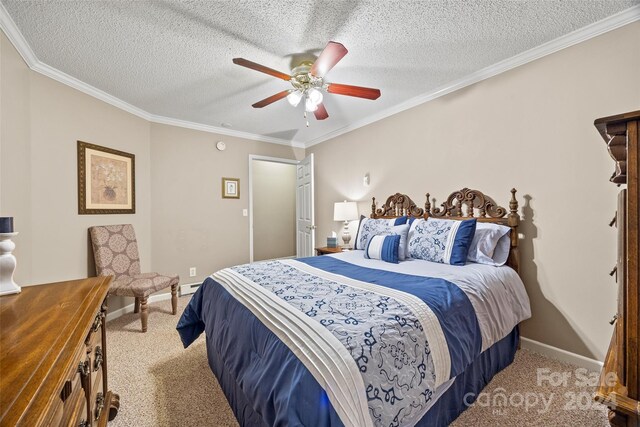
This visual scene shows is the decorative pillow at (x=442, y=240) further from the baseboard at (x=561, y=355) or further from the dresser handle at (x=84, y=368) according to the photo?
the dresser handle at (x=84, y=368)

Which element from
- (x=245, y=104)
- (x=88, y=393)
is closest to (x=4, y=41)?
(x=245, y=104)

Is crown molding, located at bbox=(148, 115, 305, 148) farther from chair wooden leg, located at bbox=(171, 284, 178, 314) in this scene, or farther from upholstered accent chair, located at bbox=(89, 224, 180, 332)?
chair wooden leg, located at bbox=(171, 284, 178, 314)

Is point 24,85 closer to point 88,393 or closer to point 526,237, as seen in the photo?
point 88,393

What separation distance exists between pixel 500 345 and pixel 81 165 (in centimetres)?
409

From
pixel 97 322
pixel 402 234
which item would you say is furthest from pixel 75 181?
pixel 402 234

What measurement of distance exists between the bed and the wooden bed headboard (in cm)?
2

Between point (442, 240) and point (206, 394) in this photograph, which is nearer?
point (206, 394)

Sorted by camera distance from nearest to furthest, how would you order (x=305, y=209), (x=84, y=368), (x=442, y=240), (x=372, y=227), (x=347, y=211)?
(x=84, y=368) < (x=442, y=240) < (x=372, y=227) < (x=347, y=211) < (x=305, y=209)

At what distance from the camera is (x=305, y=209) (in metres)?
4.62

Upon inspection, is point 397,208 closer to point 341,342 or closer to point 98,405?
point 341,342

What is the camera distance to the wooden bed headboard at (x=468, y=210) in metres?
2.28

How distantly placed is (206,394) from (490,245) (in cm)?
241

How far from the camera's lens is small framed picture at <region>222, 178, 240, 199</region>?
166 inches

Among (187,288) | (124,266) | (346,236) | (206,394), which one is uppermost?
(346,236)
